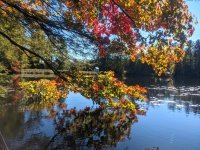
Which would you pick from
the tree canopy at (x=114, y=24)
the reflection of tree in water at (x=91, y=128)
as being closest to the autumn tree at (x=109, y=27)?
the tree canopy at (x=114, y=24)

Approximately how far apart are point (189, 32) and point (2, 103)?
20.7 m

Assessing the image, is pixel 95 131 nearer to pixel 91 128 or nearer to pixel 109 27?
pixel 91 128

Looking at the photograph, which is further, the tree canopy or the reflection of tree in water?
the reflection of tree in water

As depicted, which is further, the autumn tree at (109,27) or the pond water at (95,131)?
the pond water at (95,131)

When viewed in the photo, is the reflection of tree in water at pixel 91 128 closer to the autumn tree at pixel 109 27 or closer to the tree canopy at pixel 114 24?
the autumn tree at pixel 109 27

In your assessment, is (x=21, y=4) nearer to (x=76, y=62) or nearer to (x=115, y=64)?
(x=76, y=62)

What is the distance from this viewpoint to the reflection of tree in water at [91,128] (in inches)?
559

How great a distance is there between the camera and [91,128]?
16859 mm

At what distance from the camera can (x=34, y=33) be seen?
29.5 feet

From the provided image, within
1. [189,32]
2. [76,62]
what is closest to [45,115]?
[76,62]

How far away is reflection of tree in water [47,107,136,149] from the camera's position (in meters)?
14.2

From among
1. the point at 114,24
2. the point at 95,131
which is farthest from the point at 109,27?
the point at 95,131

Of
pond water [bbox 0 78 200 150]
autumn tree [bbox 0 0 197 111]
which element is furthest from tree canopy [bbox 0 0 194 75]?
pond water [bbox 0 78 200 150]

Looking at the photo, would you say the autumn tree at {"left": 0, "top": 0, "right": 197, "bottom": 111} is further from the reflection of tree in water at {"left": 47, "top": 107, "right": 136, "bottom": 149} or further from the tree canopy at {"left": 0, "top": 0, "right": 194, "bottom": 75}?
the reflection of tree in water at {"left": 47, "top": 107, "right": 136, "bottom": 149}
